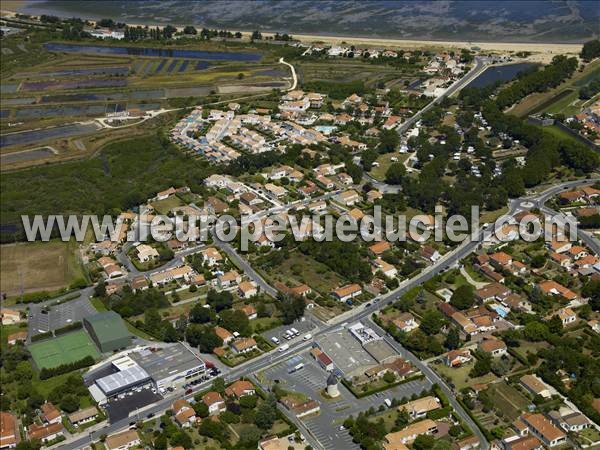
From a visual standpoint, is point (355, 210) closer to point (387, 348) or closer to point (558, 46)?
point (387, 348)

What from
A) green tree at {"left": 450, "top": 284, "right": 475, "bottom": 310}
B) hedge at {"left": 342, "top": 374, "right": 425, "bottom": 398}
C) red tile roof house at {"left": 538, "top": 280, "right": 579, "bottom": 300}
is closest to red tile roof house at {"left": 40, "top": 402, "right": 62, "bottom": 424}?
hedge at {"left": 342, "top": 374, "right": 425, "bottom": 398}

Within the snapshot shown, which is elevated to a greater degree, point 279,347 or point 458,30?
point 458,30

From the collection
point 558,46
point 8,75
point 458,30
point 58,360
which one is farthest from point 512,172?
point 8,75

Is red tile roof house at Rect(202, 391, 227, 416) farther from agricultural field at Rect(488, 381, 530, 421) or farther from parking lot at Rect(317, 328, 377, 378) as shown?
agricultural field at Rect(488, 381, 530, 421)

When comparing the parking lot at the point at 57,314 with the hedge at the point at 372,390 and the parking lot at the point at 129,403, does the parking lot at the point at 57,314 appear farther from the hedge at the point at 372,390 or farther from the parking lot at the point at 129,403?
the hedge at the point at 372,390

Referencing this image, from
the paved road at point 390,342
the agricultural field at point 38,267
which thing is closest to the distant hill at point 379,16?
the paved road at point 390,342
